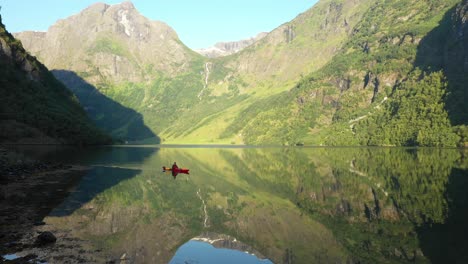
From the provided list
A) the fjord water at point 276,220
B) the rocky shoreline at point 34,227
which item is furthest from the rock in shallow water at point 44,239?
the fjord water at point 276,220

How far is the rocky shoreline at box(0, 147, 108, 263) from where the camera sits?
24.9 meters

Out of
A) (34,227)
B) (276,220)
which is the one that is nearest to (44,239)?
(34,227)

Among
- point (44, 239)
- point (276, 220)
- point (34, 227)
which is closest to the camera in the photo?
point (44, 239)

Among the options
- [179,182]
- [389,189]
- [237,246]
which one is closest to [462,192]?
[389,189]

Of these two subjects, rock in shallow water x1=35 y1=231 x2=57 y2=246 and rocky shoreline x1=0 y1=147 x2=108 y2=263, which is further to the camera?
rock in shallow water x1=35 y1=231 x2=57 y2=246

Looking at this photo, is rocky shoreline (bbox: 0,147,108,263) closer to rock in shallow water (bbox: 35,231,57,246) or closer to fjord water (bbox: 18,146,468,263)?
rock in shallow water (bbox: 35,231,57,246)

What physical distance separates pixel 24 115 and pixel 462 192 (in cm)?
20720

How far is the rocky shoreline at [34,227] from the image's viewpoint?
24.9m

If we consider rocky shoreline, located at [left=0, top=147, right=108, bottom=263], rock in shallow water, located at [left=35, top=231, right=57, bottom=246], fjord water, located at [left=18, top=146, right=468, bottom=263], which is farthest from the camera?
fjord water, located at [left=18, top=146, right=468, bottom=263]

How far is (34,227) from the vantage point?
1297 inches

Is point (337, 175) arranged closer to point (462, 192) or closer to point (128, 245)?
point (462, 192)

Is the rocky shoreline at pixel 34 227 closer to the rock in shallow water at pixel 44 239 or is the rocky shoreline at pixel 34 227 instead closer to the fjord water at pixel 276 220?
the rock in shallow water at pixel 44 239

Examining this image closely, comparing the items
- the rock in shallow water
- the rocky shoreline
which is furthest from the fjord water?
the rock in shallow water

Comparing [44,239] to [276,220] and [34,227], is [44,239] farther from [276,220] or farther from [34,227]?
[276,220]
